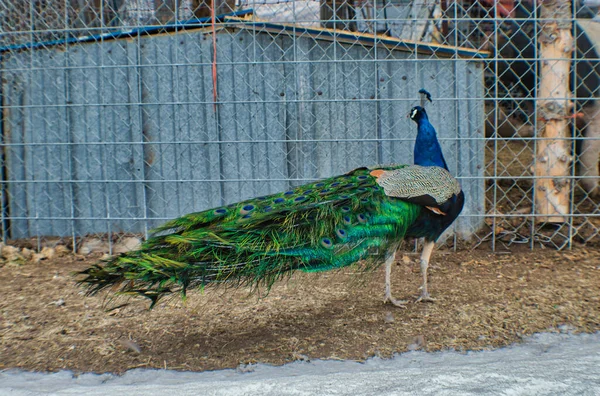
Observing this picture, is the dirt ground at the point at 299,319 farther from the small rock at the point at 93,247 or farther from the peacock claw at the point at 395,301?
the small rock at the point at 93,247

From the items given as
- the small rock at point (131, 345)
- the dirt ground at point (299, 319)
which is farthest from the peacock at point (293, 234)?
the small rock at point (131, 345)

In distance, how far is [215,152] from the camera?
197 inches

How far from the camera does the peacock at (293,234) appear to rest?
8.55ft

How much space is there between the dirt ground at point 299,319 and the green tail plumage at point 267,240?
29cm

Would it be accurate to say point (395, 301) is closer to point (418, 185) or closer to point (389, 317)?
point (389, 317)

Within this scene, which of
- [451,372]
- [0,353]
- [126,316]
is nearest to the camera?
[451,372]

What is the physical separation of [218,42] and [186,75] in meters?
0.41

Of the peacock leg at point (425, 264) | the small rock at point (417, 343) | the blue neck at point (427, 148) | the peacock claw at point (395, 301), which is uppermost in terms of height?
the blue neck at point (427, 148)

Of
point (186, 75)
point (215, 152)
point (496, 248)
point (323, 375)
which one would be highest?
point (186, 75)

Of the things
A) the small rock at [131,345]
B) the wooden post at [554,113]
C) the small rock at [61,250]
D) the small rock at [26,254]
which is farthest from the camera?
the small rock at [61,250]

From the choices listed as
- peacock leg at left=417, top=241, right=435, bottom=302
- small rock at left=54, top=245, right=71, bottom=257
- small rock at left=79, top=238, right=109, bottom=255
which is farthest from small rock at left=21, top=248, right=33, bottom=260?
peacock leg at left=417, top=241, right=435, bottom=302

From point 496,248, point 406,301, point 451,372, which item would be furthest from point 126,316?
point 496,248

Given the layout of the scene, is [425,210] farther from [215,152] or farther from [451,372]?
[215,152]

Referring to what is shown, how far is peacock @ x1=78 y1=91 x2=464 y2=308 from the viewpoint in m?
2.61
